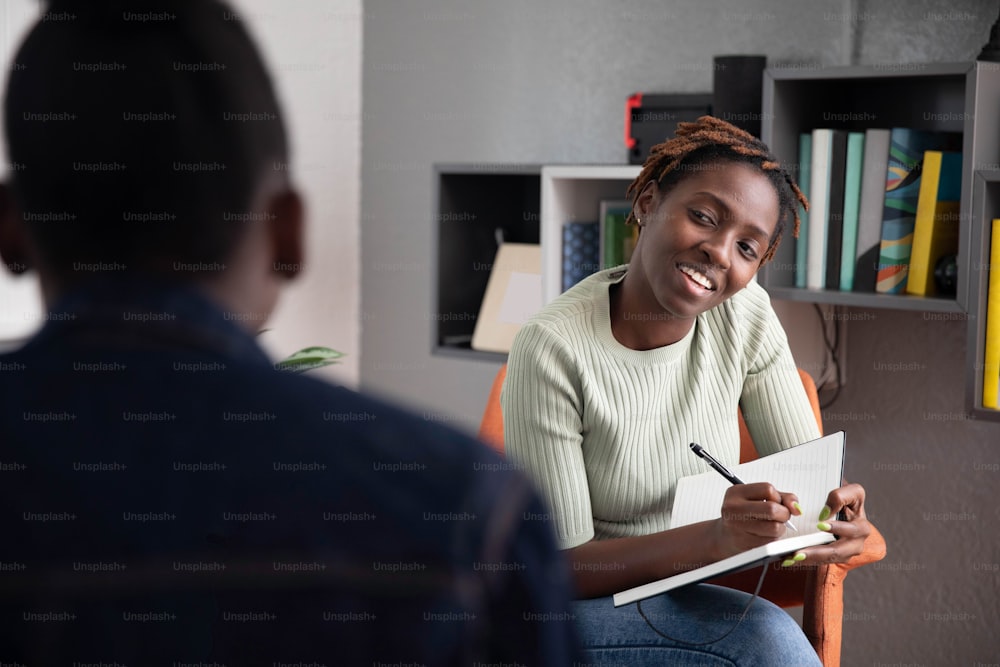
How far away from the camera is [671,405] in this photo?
1504mm

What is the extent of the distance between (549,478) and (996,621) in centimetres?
135

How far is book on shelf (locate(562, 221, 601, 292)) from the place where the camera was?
233 cm

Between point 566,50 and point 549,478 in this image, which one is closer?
point 549,478

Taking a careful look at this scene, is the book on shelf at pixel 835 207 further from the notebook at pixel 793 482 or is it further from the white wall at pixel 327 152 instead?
the white wall at pixel 327 152

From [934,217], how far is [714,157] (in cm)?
61

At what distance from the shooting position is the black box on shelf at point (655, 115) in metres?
2.25

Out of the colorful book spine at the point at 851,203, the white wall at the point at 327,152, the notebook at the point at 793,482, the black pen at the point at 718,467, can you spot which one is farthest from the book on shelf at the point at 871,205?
the white wall at the point at 327,152

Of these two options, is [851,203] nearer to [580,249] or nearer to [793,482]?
[580,249]

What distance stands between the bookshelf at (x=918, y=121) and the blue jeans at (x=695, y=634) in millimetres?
720

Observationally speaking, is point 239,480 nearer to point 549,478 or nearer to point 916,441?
point 549,478

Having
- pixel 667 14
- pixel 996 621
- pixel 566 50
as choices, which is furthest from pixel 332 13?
pixel 996 621

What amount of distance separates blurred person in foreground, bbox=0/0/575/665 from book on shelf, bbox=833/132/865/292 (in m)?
1.74

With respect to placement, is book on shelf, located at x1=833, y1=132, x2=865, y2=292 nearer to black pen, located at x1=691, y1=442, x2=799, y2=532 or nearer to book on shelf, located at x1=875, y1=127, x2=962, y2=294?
book on shelf, located at x1=875, y1=127, x2=962, y2=294

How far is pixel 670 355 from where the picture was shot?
4.98 feet
